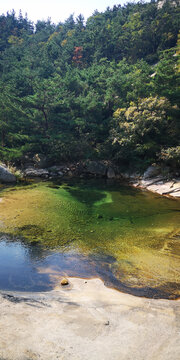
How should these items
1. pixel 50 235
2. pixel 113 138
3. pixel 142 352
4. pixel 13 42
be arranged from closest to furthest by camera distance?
pixel 142 352, pixel 50 235, pixel 113 138, pixel 13 42

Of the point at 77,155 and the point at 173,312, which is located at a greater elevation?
the point at 77,155

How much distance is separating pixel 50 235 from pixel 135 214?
3738 mm

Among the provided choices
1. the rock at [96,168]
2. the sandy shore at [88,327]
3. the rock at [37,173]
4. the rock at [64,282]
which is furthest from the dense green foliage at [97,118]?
the sandy shore at [88,327]

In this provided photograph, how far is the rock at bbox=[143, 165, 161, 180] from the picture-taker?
48.5 ft

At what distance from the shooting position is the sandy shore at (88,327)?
240cm

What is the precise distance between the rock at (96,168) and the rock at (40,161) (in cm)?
382

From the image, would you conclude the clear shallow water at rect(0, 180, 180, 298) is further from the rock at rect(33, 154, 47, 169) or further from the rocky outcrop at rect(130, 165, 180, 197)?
the rock at rect(33, 154, 47, 169)

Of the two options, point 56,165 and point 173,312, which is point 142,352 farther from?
point 56,165

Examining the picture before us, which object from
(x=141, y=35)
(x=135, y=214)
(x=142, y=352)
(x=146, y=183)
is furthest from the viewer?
(x=141, y=35)

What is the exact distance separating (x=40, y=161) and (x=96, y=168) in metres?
4.89

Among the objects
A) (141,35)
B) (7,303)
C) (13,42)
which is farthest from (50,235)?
(13,42)

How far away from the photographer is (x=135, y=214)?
29.7 ft

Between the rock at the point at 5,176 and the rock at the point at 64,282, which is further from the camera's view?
the rock at the point at 5,176

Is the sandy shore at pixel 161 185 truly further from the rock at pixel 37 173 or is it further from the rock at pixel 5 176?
the rock at pixel 5 176
